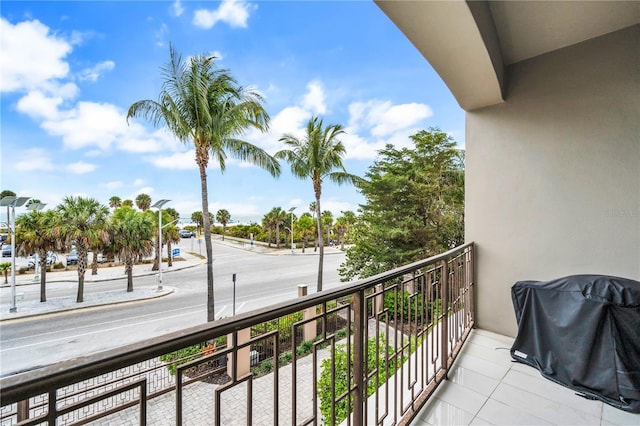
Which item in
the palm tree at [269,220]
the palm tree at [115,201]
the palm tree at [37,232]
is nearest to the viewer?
the palm tree at [37,232]

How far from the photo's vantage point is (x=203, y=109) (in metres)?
6.29

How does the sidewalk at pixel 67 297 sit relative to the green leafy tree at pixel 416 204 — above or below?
below

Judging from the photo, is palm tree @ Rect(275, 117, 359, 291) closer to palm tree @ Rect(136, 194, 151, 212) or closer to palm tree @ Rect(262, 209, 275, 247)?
palm tree @ Rect(262, 209, 275, 247)

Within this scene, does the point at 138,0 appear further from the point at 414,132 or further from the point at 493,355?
the point at 414,132

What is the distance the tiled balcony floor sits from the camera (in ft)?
4.99

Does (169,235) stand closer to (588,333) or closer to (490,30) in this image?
(490,30)

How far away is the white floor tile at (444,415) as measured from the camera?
1.51 m

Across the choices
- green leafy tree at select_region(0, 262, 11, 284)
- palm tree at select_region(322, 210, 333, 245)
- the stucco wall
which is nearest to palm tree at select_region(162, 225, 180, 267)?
green leafy tree at select_region(0, 262, 11, 284)

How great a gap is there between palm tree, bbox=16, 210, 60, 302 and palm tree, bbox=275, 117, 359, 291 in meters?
7.67

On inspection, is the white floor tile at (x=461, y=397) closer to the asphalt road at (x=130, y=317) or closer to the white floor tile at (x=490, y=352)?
the white floor tile at (x=490, y=352)

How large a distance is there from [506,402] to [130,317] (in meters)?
9.73

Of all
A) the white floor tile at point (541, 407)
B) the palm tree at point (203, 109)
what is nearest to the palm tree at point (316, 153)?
the palm tree at point (203, 109)

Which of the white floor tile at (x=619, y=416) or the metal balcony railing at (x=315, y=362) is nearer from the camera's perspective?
the metal balcony railing at (x=315, y=362)

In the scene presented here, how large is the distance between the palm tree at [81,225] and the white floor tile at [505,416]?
38.3 ft
